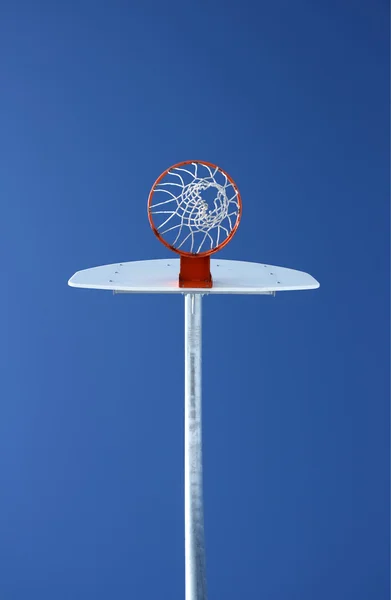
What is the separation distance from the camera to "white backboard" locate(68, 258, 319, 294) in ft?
6.97

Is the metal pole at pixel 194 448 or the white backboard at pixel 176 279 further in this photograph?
the metal pole at pixel 194 448

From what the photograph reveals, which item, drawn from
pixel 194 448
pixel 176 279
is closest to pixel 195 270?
pixel 176 279

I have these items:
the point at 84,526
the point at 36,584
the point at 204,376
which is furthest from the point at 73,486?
the point at 204,376

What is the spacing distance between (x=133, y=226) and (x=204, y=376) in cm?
63

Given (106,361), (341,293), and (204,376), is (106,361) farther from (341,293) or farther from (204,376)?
(341,293)

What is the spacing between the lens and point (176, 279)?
231 cm

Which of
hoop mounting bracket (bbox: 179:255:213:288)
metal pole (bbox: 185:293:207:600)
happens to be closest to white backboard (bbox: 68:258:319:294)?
hoop mounting bracket (bbox: 179:255:213:288)

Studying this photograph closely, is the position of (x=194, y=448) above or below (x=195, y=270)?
below

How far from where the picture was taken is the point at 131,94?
3336 mm

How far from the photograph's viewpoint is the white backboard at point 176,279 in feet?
6.97

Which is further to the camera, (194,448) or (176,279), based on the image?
(194,448)

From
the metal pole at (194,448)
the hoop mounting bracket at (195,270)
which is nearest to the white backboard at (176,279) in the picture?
the hoop mounting bracket at (195,270)

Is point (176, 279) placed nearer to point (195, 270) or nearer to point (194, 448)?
point (195, 270)

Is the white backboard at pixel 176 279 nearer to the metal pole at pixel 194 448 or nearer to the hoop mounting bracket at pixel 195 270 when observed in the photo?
the hoop mounting bracket at pixel 195 270
